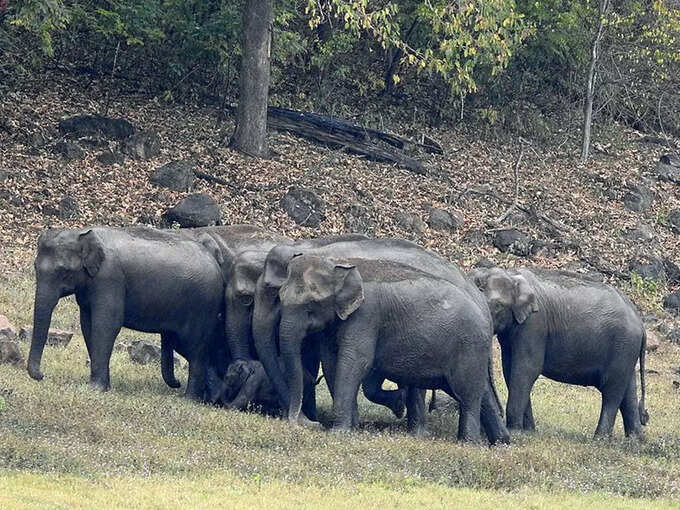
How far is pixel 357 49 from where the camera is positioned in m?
37.4

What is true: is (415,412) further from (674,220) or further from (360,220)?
(674,220)

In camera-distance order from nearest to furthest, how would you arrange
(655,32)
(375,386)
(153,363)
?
(375,386), (153,363), (655,32)

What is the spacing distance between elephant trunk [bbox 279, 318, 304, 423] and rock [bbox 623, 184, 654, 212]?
748 inches

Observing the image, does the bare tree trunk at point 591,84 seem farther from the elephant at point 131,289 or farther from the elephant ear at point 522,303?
the elephant at point 131,289

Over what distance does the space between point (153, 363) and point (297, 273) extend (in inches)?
149

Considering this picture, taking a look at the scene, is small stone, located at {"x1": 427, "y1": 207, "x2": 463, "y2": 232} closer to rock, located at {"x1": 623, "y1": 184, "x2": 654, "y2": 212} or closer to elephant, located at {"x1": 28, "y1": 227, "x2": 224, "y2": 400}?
rock, located at {"x1": 623, "y1": 184, "x2": 654, "y2": 212}

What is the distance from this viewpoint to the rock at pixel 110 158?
29.2 metres

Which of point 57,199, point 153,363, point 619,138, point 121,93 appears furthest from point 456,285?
point 619,138

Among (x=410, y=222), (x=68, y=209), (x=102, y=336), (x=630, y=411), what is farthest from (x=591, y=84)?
(x=102, y=336)

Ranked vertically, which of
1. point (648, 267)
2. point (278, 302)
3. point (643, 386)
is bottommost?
point (648, 267)

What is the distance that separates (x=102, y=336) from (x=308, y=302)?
245cm

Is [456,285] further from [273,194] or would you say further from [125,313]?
[273,194]

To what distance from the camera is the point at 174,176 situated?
95.0ft

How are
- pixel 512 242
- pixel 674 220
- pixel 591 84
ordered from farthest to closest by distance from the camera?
pixel 591 84 < pixel 674 220 < pixel 512 242
